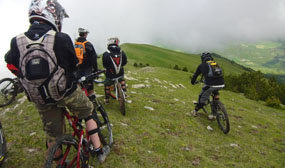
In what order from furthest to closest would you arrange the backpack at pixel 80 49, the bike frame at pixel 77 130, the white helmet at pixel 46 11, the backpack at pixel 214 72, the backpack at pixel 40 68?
the backpack at pixel 214 72 → the backpack at pixel 80 49 → the bike frame at pixel 77 130 → the white helmet at pixel 46 11 → the backpack at pixel 40 68

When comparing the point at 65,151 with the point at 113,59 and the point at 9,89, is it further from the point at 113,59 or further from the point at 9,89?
the point at 9,89

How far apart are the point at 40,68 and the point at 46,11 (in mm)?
1116

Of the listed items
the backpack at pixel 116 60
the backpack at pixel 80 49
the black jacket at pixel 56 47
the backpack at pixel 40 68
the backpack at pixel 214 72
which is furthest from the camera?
the backpack at pixel 116 60

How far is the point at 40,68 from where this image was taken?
108 inches

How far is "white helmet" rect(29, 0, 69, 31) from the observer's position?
9.99 feet

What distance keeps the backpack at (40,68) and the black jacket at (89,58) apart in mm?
4902

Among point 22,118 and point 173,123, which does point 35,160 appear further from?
point 173,123

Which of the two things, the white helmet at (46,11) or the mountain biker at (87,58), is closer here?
the white helmet at (46,11)

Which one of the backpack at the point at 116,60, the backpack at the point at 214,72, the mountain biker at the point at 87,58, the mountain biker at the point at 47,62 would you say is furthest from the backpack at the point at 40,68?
the backpack at the point at 214,72

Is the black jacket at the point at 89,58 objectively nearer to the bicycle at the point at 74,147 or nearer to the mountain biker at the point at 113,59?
the mountain biker at the point at 113,59

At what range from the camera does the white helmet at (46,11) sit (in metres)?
3.04

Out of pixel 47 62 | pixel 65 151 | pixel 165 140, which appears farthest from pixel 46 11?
pixel 165 140

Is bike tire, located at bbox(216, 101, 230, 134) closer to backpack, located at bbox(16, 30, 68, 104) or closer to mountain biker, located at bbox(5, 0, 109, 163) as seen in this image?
mountain biker, located at bbox(5, 0, 109, 163)

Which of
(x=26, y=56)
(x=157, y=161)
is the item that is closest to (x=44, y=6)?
(x=26, y=56)
